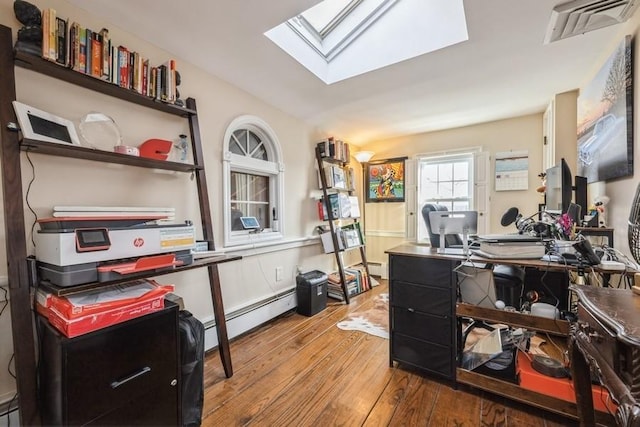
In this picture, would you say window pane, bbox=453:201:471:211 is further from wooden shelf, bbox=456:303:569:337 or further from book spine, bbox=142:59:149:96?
book spine, bbox=142:59:149:96

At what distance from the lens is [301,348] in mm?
2141

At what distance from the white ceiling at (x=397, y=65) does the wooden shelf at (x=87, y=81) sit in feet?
1.38

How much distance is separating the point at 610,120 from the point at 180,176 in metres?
2.94

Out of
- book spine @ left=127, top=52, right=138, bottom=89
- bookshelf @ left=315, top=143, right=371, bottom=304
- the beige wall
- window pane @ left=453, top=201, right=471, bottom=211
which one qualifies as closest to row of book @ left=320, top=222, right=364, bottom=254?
bookshelf @ left=315, top=143, right=371, bottom=304

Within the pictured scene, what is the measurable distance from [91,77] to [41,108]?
0.29m

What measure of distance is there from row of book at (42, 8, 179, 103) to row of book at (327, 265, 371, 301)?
8.30 feet

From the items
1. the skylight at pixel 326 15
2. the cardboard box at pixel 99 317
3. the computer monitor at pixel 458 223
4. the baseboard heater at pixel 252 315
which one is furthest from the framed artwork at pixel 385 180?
the cardboard box at pixel 99 317

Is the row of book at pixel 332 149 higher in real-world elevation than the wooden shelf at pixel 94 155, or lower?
higher

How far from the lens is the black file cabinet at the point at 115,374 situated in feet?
3.22

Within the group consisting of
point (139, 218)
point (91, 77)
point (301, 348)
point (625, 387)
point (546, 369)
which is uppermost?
point (91, 77)

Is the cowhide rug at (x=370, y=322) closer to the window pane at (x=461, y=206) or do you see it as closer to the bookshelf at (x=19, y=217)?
the window pane at (x=461, y=206)

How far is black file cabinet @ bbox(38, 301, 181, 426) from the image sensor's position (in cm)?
98

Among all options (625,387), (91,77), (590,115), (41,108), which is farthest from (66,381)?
(590,115)

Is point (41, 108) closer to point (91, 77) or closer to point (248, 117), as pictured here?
point (91, 77)
